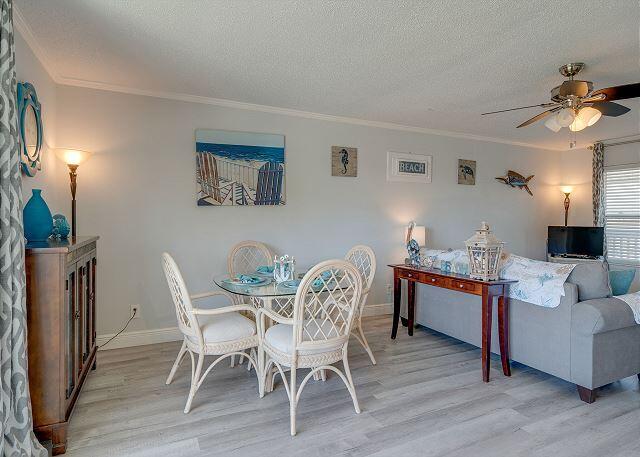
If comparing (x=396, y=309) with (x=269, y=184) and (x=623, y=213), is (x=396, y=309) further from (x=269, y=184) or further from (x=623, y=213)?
(x=623, y=213)

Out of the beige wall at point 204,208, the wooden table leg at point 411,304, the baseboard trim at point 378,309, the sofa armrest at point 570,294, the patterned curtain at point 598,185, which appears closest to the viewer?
the sofa armrest at point 570,294

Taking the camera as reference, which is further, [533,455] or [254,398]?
[254,398]

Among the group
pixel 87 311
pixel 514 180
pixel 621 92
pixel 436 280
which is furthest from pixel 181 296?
pixel 514 180

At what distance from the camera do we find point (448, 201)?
538cm

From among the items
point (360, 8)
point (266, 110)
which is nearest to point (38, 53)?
point (266, 110)

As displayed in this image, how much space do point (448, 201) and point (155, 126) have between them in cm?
391

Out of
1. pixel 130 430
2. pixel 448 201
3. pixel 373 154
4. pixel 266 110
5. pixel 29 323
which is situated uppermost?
pixel 266 110

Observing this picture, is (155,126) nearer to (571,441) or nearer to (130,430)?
(130,430)

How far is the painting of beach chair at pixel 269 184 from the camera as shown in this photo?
410 cm

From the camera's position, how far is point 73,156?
10.2 feet

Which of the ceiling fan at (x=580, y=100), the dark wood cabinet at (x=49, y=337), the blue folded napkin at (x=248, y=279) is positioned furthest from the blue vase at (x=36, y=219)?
the ceiling fan at (x=580, y=100)

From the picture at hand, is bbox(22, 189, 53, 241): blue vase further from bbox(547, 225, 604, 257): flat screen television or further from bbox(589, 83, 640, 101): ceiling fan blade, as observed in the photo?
bbox(547, 225, 604, 257): flat screen television

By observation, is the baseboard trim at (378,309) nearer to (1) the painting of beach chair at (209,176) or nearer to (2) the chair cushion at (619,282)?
A: (1) the painting of beach chair at (209,176)

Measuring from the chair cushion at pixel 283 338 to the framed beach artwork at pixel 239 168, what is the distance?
72.9 inches
